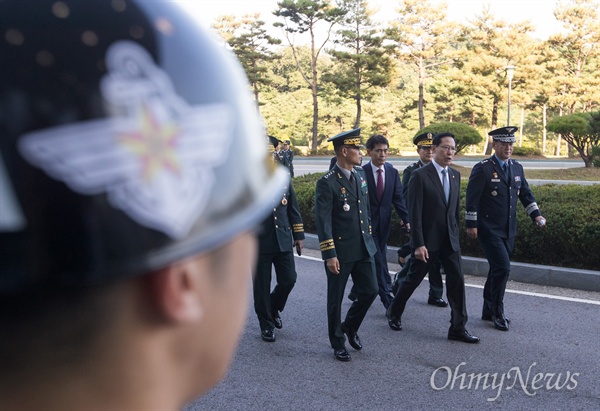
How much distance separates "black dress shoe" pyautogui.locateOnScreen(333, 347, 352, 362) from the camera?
15.8 feet

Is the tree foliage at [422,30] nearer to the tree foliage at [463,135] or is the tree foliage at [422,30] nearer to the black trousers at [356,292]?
the tree foliage at [463,135]

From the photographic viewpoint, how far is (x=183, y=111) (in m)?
0.65

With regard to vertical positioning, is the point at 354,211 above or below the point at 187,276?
below

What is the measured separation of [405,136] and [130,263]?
50.4m

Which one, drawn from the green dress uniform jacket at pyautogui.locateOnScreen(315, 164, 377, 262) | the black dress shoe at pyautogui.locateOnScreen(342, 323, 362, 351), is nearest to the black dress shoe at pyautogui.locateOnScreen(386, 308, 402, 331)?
the black dress shoe at pyautogui.locateOnScreen(342, 323, 362, 351)

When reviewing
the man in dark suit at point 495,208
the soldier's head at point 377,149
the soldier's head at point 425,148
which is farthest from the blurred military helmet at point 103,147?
the soldier's head at point 425,148

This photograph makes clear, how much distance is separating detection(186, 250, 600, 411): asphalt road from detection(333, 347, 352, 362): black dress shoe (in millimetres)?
47

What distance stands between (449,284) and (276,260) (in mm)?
1482

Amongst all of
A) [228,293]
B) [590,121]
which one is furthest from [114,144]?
[590,121]

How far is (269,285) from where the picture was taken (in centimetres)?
559

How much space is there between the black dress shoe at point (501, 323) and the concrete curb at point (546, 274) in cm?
193

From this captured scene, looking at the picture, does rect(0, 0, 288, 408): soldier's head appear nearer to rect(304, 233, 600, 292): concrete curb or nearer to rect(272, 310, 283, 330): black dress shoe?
rect(272, 310, 283, 330): black dress shoe

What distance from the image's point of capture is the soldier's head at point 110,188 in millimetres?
570

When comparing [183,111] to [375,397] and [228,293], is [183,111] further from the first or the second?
[375,397]
